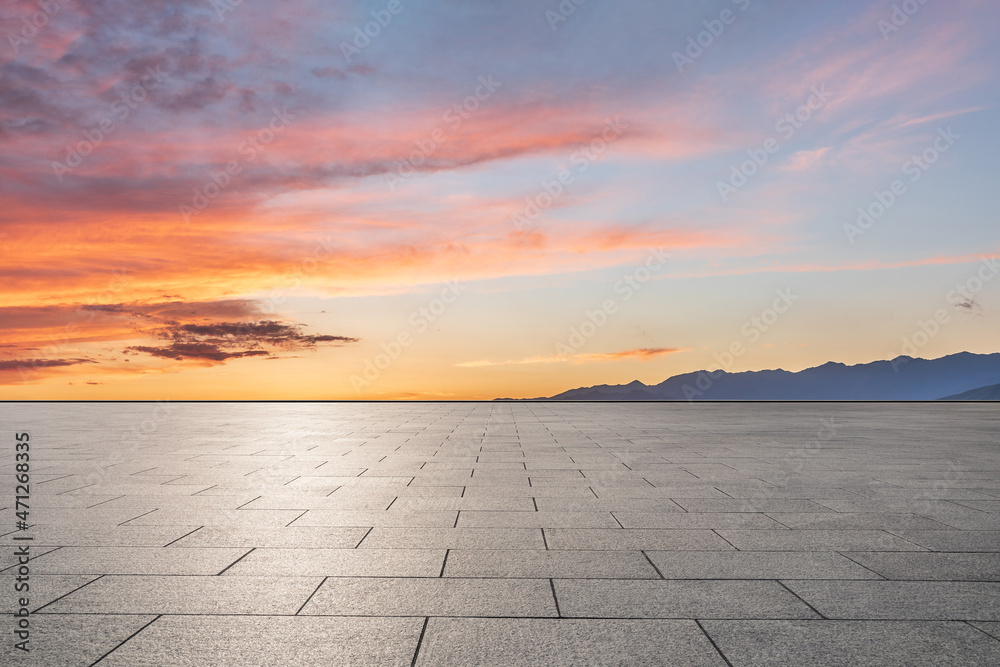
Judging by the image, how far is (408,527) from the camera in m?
7.86

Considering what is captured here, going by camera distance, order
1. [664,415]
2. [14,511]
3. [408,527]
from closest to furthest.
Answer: [408,527]
[14,511]
[664,415]

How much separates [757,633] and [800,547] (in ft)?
8.48

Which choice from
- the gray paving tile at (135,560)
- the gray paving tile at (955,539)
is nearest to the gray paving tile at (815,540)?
the gray paving tile at (955,539)

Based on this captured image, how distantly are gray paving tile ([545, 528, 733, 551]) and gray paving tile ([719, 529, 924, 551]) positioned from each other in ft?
0.84

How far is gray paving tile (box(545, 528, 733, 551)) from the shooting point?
6.99 m

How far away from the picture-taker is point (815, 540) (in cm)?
730

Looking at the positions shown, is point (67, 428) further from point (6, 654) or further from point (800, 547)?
point (800, 547)

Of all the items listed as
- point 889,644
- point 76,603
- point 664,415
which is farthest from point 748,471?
point 664,415

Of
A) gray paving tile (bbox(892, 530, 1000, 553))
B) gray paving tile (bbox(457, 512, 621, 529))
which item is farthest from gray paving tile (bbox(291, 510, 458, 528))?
gray paving tile (bbox(892, 530, 1000, 553))

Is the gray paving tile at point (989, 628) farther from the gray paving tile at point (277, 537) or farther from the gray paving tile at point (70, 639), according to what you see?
the gray paving tile at point (70, 639)

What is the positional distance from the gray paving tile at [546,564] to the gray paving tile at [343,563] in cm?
24

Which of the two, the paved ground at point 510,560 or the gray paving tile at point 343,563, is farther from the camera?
the gray paving tile at point 343,563

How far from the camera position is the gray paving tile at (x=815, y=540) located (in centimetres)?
700

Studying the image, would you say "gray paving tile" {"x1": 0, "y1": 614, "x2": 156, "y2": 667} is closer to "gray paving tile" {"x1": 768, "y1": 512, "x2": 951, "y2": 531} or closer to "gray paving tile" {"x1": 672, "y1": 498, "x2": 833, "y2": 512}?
"gray paving tile" {"x1": 672, "y1": 498, "x2": 833, "y2": 512}
